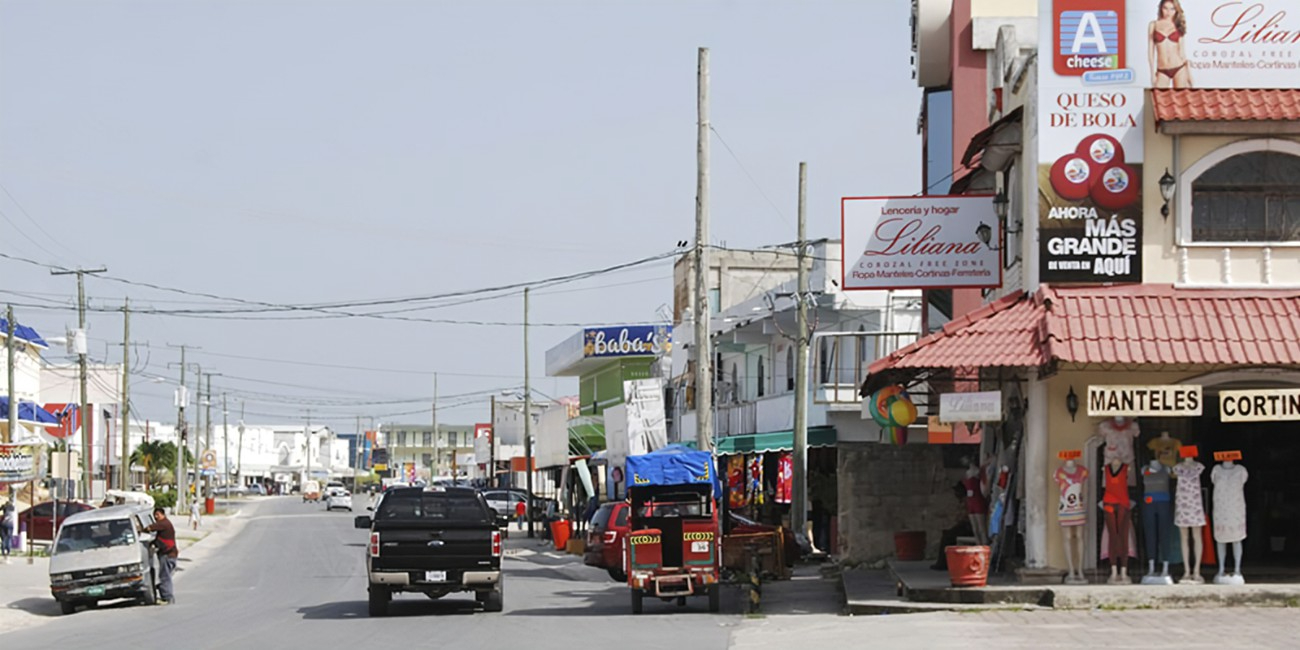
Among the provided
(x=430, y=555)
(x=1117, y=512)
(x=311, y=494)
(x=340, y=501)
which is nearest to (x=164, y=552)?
(x=430, y=555)

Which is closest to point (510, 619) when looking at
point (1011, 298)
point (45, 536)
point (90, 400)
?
point (1011, 298)

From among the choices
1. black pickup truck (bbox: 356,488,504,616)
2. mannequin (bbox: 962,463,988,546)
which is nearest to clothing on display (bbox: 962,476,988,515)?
mannequin (bbox: 962,463,988,546)

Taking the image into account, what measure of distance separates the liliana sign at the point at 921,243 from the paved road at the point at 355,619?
601 cm

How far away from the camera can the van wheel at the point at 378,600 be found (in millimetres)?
23906

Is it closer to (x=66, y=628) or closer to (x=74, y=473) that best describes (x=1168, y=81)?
(x=66, y=628)

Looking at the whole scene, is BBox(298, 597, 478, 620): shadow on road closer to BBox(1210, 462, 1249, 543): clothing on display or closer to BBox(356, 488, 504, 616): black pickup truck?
BBox(356, 488, 504, 616): black pickup truck

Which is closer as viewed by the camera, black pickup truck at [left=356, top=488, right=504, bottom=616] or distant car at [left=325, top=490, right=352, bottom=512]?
black pickup truck at [left=356, top=488, right=504, bottom=616]

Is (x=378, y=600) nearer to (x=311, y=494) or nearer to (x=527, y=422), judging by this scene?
(x=527, y=422)

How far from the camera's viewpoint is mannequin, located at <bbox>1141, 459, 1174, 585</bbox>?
21.2 meters

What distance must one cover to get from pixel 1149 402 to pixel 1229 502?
6.11 ft

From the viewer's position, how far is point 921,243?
1002 inches

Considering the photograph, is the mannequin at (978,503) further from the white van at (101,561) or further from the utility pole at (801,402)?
the white van at (101,561)

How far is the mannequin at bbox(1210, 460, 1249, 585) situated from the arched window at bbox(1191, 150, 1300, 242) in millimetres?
3299

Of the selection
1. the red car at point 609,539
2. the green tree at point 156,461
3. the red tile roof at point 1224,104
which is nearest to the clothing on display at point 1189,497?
the red tile roof at point 1224,104
